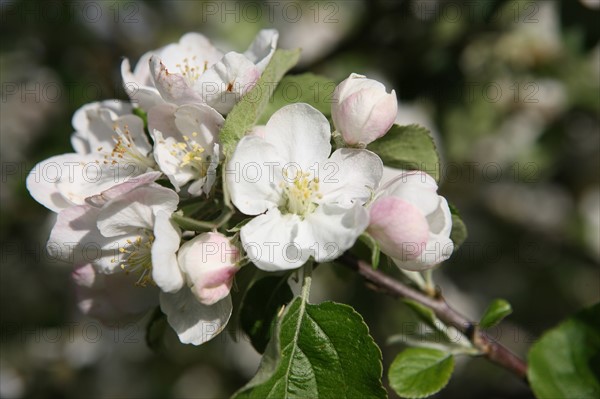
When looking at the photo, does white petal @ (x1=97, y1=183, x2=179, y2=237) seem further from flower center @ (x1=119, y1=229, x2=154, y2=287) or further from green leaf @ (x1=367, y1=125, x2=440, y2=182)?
green leaf @ (x1=367, y1=125, x2=440, y2=182)

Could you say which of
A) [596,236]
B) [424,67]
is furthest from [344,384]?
[596,236]

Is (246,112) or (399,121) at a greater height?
(246,112)

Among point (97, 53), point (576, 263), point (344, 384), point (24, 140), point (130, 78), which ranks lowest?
point (576, 263)

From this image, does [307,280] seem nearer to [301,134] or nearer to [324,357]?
[324,357]

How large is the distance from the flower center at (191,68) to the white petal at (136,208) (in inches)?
13.1

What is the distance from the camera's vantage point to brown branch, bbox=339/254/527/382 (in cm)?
125

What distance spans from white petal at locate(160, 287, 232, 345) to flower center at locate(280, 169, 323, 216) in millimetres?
185

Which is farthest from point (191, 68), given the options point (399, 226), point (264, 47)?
point (399, 226)

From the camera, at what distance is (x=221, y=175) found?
3.71 ft

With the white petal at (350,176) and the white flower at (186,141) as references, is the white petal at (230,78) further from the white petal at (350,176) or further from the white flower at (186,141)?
the white petal at (350,176)

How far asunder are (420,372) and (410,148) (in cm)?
40

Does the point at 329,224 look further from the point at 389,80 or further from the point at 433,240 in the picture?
the point at 389,80

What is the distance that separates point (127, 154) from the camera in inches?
50.0

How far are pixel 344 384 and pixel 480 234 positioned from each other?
2227 millimetres
